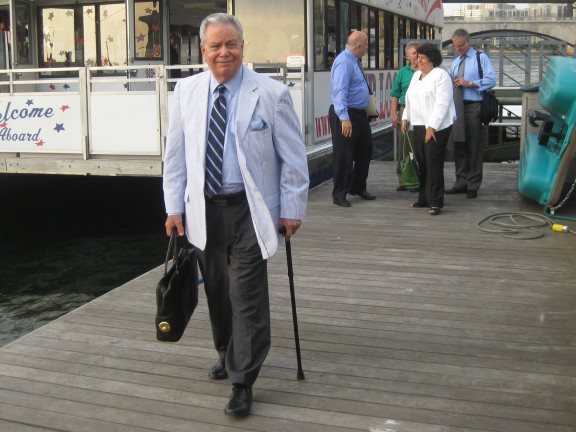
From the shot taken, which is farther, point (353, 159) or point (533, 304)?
point (353, 159)

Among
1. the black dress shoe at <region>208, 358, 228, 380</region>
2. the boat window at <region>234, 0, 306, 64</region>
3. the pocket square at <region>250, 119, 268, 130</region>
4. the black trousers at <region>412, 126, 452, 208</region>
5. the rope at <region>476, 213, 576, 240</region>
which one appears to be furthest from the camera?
the boat window at <region>234, 0, 306, 64</region>

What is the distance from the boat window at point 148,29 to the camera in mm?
13477

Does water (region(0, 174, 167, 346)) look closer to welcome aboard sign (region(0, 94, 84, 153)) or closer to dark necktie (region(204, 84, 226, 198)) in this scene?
welcome aboard sign (region(0, 94, 84, 153))

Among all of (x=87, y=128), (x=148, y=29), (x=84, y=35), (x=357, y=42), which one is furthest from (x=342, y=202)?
(x=84, y=35)

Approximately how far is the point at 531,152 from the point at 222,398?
18.4 ft

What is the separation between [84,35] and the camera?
1388cm

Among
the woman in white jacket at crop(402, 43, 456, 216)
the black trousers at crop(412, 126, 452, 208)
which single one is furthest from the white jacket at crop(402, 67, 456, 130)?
the black trousers at crop(412, 126, 452, 208)

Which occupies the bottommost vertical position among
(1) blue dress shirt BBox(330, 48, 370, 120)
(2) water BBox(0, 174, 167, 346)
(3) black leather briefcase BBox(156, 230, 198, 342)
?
(2) water BBox(0, 174, 167, 346)

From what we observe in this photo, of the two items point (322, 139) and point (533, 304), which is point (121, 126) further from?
point (533, 304)

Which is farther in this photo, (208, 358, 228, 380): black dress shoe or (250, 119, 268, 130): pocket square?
(208, 358, 228, 380): black dress shoe

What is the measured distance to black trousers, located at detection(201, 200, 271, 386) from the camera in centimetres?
351

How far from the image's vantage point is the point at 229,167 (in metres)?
3.48

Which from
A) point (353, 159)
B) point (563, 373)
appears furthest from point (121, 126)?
point (563, 373)

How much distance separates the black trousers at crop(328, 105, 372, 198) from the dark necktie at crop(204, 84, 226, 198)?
16.6 ft
